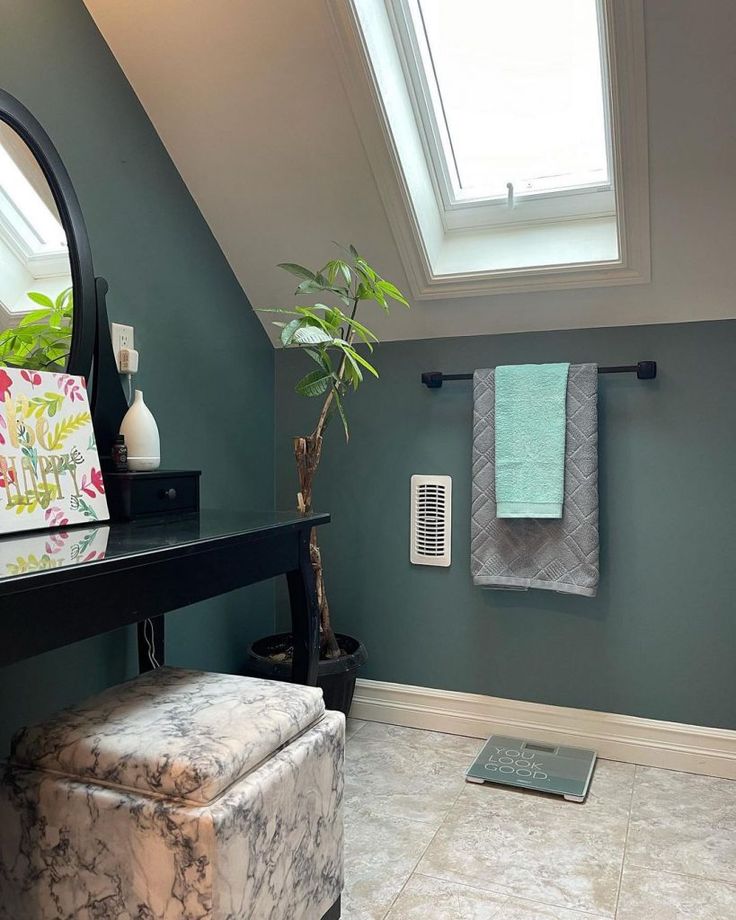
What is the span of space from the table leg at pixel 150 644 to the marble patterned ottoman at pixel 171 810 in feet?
1.79

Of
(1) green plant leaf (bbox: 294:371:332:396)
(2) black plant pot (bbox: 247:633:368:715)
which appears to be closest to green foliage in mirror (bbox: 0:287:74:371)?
(1) green plant leaf (bbox: 294:371:332:396)

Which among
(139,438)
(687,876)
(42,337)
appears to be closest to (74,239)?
(42,337)

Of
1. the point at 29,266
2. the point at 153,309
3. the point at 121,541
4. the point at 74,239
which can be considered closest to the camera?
the point at 121,541

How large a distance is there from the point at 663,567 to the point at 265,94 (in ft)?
5.64

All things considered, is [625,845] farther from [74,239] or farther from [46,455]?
[74,239]

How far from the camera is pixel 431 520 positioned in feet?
8.11

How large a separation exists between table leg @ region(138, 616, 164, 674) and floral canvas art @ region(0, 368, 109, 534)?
0.48 meters

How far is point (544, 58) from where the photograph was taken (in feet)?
6.66

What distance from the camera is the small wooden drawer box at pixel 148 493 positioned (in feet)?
5.26

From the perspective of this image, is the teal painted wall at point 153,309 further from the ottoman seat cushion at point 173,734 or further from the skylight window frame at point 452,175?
the skylight window frame at point 452,175

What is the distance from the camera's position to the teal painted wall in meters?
1.69

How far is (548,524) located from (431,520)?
0.40 metres

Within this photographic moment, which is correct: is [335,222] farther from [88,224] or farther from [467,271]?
[88,224]

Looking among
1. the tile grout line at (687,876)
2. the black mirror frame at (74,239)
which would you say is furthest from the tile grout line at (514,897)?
the black mirror frame at (74,239)
